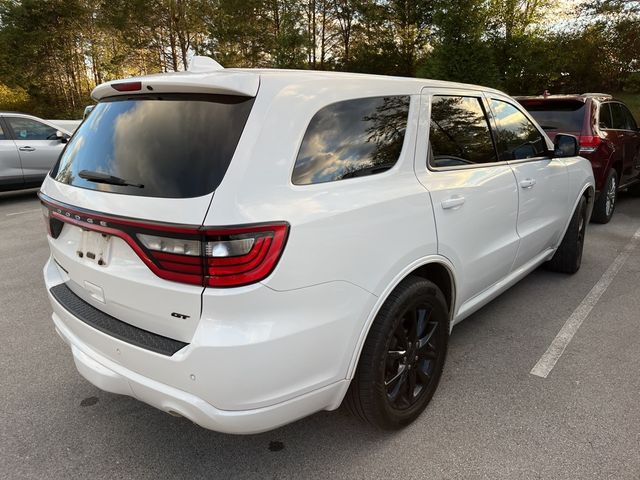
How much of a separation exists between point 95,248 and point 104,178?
30 cm

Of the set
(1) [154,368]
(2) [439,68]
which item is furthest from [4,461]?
(2) [439,68]

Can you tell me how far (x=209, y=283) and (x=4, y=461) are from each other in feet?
5.01

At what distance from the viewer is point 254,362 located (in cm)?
161

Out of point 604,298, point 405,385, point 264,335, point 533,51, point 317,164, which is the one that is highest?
point 533,51

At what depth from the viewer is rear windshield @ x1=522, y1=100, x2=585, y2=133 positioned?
5.87m

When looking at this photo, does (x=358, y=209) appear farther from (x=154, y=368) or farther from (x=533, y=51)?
(x=533, y=51)

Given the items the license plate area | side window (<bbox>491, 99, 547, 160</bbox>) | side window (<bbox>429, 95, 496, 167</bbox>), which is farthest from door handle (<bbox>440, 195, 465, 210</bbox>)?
the license plate area

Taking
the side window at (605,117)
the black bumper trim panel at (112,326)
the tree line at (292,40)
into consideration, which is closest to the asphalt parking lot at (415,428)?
the black bumper trim panel at (112,326)

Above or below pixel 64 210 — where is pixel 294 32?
above

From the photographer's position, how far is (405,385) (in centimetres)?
232

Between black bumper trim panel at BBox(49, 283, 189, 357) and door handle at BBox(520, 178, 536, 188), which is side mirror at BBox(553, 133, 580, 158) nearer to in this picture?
door handle at BBox(520, 178, 536, 188)

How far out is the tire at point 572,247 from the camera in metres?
4.25

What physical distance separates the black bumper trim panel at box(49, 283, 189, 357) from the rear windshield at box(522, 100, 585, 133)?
19.0 ft

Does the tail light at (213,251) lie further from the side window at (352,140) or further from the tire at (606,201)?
the tire at (606,201)
